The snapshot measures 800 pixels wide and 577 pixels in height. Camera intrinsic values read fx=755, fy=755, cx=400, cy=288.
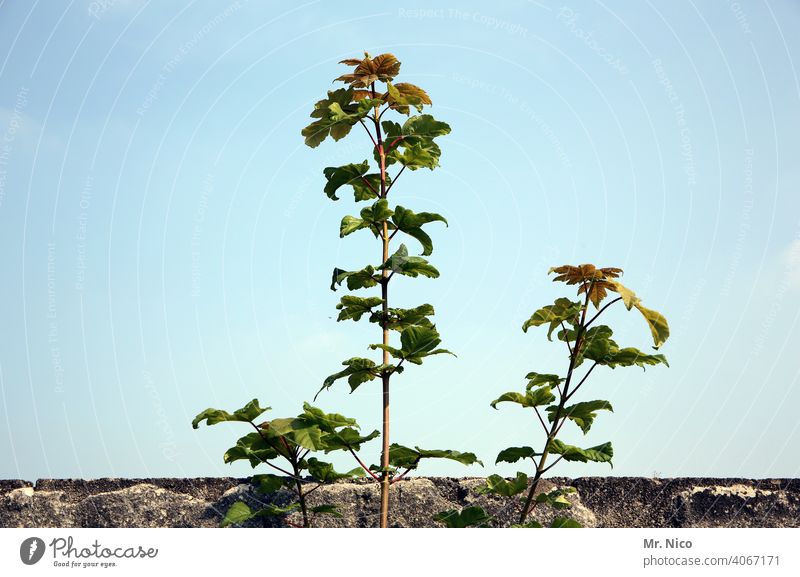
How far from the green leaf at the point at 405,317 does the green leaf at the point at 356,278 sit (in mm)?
124

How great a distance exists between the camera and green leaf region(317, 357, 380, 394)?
2.83 meters

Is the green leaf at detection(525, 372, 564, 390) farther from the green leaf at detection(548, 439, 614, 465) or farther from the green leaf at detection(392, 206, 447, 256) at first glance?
the green leaf at detection(392, 206, 447, 256)

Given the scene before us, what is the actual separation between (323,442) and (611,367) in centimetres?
115

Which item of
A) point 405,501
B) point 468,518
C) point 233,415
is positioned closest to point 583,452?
point 468,518

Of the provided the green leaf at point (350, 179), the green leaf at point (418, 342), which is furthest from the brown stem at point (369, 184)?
the green leaf at point (418, 342)

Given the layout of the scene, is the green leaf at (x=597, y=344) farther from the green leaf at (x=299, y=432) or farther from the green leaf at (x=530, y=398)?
the green leaf at (x=299, y=432)

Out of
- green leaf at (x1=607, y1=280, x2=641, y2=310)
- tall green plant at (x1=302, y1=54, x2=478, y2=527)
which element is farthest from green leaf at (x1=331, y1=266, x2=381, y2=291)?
green leaf at (x1=607, y1=280, x2=641, y2=310)

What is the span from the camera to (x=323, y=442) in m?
2.79

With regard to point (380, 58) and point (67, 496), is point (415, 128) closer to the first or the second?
point (380, 58)

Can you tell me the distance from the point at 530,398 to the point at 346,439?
2.39 feet

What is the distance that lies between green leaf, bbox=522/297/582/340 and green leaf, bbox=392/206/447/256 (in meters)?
0.49

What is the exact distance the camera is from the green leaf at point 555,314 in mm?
2957
